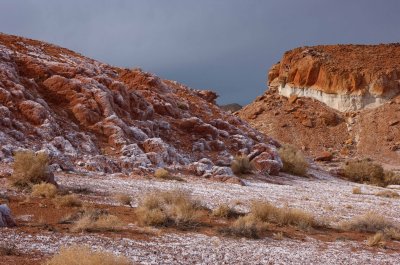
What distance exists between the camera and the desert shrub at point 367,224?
12.5 metres

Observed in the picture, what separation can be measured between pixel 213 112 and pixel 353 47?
40225 mm

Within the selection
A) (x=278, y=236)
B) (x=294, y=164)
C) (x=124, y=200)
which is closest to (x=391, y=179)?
(x=294, y=164)

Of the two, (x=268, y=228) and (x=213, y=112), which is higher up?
(x=213, y=112)

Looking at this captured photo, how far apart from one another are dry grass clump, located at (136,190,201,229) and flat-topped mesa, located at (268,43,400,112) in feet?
166

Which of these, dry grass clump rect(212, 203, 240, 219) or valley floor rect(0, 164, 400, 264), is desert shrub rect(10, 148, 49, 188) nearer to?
valley floor rect(0, 164, 400, 264)

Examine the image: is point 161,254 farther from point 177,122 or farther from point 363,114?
point 363,114

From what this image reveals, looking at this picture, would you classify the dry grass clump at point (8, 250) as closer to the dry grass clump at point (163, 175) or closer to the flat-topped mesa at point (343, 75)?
the dry grass clump at point (163, 175)

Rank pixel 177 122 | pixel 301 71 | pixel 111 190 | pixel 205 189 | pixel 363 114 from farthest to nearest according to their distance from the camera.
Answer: pixel 301 71 < pixel 363 114 < pixel 177 122 < pixel 205 189 < pixel 111 190

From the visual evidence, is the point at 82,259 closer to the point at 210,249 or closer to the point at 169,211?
the point at 210,249

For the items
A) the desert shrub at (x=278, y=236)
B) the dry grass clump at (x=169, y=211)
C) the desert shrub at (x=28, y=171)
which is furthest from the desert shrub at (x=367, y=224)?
the desert shrub at (x=28, y=171)

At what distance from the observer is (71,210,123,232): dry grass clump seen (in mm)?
9344

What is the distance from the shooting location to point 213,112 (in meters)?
33.2

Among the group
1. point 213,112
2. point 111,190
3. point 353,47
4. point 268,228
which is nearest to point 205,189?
point 111,190

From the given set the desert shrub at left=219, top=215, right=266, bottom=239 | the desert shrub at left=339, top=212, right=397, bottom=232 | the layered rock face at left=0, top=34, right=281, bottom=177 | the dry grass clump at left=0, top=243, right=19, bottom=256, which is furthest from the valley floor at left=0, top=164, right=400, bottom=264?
the layered rock face at left=0, top=34, right=281, bottom=177
